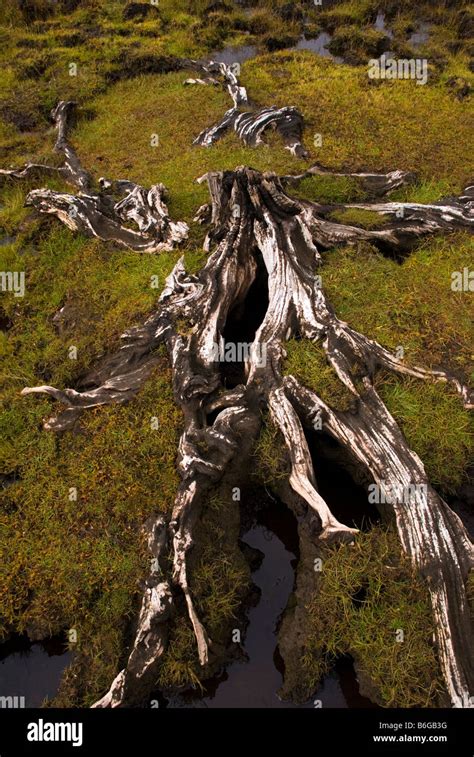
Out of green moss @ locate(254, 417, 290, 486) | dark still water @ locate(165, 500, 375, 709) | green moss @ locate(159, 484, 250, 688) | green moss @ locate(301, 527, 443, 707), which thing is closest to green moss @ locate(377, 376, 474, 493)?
green moss @ locate(301, 527, 443, 707)

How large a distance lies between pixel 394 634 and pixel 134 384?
417 cm

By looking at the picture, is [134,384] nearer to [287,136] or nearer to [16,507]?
[16,507]

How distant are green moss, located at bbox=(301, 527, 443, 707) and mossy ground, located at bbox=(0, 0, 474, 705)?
22mm

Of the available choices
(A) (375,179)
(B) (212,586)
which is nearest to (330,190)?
(A) (375,179)

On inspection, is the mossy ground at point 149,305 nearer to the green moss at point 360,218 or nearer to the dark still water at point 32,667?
the dark still water at point 32,667

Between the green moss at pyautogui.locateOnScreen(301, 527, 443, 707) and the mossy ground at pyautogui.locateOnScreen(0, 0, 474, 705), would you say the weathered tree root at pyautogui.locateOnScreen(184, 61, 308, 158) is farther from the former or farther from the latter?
the green moss at pyautogui.locateOnScreen(301, 527, 443, 707)

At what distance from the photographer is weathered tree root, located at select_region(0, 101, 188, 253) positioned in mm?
9422

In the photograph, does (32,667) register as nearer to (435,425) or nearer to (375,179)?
(435,425)

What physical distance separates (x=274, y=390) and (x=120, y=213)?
18.0ft

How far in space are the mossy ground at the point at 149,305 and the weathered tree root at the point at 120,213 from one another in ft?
0.92

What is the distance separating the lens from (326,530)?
554cm

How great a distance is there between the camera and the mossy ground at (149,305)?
5.69m

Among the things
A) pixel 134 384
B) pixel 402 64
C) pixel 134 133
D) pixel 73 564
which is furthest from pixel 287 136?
pixel 73 564

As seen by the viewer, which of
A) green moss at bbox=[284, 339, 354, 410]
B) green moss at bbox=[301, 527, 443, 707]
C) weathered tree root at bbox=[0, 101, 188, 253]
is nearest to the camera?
green moss at bbox=[301, 527, 443, 707]
